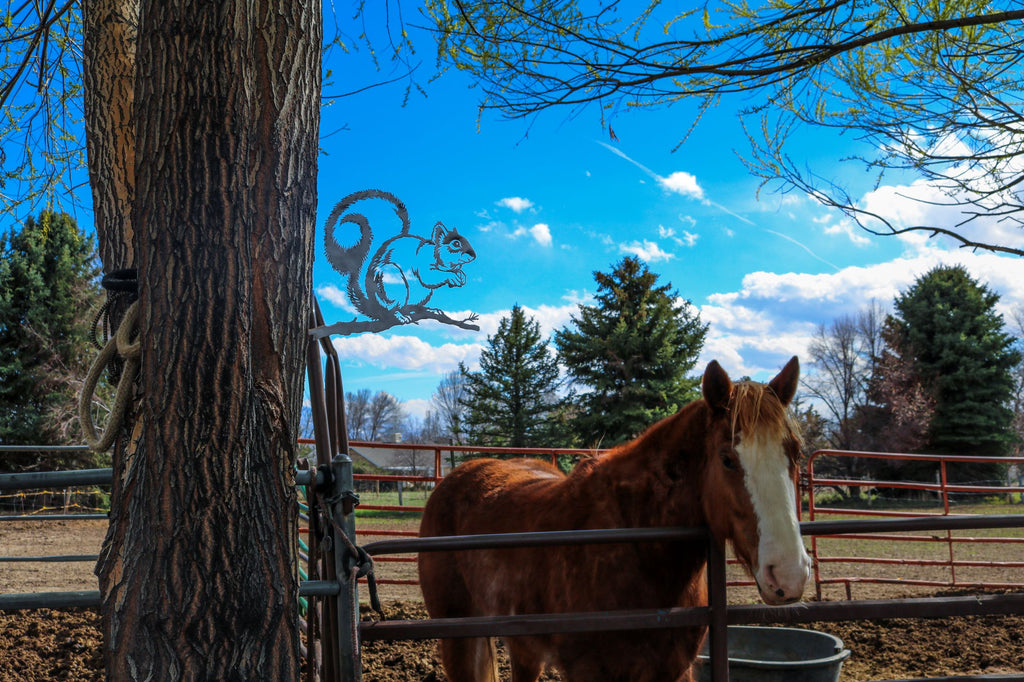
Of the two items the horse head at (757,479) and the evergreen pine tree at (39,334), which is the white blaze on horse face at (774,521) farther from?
the evergreen pine tree at (39,334)

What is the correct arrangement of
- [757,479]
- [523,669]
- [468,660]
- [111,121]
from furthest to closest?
[468,660], [523,669], [111,121], [757,479]

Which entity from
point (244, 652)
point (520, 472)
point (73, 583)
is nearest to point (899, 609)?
point (520, 472)

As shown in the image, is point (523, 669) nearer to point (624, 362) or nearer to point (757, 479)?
point (757, 479)

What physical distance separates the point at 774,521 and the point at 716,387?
48cm

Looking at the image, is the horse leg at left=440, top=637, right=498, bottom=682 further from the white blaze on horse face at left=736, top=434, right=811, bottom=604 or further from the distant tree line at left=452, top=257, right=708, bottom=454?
the distant tree line at left=452, top=257, right=708, bottom=454

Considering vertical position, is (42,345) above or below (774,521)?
above

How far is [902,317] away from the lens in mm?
27734

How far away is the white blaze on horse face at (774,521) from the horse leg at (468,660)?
1.63 m

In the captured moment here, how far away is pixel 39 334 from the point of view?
61.1 ft

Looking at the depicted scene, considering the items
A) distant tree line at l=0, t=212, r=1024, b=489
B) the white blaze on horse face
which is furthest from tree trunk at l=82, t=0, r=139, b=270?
distant tree line at l=0, t=212, r=1024, b=489

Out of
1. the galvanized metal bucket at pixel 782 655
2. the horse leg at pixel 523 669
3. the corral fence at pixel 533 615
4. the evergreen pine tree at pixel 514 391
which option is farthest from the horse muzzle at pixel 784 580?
the evergreen pine tree at pixel 514 391

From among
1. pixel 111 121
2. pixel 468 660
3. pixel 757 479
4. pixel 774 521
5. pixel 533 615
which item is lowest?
pixel 468 660

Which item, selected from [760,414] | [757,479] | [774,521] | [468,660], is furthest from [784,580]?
[468,660]

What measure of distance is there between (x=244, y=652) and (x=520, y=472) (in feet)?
7.11
